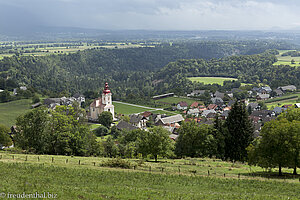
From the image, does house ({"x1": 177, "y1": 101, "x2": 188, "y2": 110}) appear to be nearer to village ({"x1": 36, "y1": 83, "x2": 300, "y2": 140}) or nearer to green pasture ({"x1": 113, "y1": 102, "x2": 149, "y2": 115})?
village ({"x1": 36, "y1": 83, "x2": 300, "y2": 140})

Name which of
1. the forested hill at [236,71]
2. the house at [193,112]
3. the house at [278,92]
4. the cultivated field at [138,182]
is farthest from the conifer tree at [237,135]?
the forested hill at [236,71]

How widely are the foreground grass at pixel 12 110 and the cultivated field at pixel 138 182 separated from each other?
5037 centimetres

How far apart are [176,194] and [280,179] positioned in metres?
A: 9.04

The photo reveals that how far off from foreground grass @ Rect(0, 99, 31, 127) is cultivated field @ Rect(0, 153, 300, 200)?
5037cm

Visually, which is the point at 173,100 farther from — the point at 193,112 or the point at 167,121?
the point at 167,121

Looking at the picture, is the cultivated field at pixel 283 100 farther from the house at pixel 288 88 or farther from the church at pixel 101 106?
the church at pixel 101 106

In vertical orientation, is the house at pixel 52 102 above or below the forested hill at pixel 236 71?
below

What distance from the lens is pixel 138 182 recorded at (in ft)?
58.4

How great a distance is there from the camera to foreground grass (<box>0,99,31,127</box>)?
67825mm

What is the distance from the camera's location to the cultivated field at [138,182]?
48.2 ft

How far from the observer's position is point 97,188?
15.5 meters

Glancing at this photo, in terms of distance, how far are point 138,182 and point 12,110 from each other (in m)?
69.7

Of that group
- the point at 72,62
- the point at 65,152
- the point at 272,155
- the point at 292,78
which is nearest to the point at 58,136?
the point at 65,152

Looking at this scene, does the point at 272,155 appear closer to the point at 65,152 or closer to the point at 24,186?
the point at 24,186
